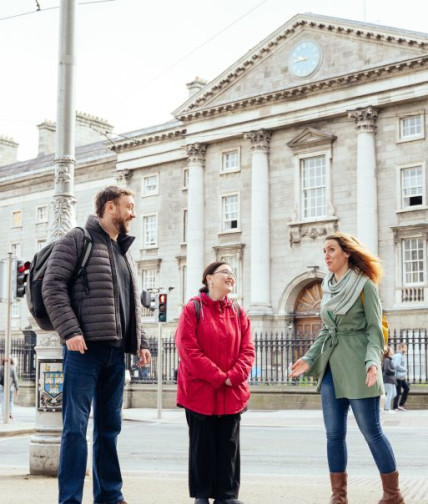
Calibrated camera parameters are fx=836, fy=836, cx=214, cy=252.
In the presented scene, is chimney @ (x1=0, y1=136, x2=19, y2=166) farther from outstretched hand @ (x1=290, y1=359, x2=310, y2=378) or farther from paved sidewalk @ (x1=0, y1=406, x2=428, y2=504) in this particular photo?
outstretched hand @ (x1=290, y1=359, x2=310, y2=378)

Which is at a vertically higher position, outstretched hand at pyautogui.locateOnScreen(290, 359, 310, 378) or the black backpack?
the black backpack

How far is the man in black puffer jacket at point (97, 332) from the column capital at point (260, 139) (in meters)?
34.9

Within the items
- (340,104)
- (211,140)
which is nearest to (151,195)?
(211,140)

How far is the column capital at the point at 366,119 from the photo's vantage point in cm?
3697

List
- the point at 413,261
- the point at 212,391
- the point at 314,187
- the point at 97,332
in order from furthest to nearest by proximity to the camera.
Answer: the point at 314,187, the point at 413,261, the point at 212,391, the point at 97,332

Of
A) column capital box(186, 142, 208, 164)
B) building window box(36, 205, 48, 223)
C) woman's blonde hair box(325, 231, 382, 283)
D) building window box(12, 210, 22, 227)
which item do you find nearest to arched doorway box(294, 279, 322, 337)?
column capital box(186, 142, 208, 164)

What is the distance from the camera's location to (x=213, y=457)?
612 cm

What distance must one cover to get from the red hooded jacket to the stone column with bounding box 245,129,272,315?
33051 millimetres

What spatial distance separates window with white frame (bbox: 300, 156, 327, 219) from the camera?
128 ft

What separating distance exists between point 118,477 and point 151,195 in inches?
1637

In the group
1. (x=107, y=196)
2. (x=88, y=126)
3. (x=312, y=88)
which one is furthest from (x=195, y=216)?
(x=107, y=196)

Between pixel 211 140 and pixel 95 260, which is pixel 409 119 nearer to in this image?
pixel 211 140

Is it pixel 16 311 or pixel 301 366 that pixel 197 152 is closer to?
pixel 16 311

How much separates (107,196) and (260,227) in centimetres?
3404
